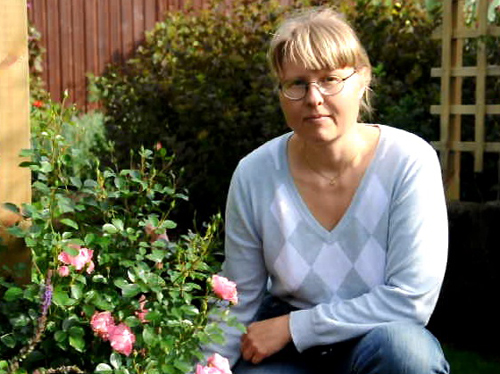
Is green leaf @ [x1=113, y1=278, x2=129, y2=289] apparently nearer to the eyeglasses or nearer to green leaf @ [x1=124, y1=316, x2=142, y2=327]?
green leaf @ [x1=124, y1=316, x2=142, y2=327]

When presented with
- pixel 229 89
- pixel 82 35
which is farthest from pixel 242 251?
pixel 82 35

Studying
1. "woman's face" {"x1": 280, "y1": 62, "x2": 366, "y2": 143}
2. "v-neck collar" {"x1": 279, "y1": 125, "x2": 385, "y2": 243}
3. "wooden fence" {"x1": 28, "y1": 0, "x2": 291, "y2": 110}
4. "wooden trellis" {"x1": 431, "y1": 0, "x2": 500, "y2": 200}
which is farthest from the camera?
"wooden fence" {"x1": 28, "y1": 0, "x2": 291, "y2": 110}

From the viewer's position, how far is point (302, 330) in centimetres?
262

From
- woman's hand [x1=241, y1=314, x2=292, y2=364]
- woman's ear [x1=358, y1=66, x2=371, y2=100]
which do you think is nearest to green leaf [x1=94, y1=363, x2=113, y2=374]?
woman's hand [x1=241, y1=314, x2=292, y2=364]

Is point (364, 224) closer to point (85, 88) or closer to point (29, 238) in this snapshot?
point (29, 238)

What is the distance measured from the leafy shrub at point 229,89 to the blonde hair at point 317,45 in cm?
284

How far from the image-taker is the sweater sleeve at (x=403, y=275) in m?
2.57

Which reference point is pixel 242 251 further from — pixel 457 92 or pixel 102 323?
pixel 457 92

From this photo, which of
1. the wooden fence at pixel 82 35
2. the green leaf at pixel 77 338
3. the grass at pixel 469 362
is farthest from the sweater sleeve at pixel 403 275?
the wooden fence at pixel 82 35

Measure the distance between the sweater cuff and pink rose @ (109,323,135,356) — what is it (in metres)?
0.51

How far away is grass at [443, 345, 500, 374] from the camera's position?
13.8 ft

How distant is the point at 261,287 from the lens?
281 centimetres

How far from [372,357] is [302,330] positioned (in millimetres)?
211

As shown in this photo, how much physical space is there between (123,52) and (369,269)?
8.43 metres
